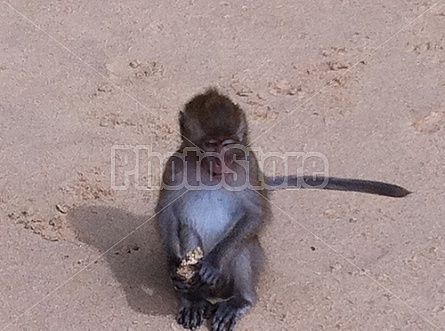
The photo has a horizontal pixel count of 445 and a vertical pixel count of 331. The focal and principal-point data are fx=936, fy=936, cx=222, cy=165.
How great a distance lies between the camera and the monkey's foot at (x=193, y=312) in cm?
445

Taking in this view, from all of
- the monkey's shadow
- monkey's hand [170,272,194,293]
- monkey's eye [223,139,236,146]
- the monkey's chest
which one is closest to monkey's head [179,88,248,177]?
monkey's eye [223,139,236,146]

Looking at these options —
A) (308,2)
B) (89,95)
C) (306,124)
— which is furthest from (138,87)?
(308,2)

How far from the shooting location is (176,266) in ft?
14.5

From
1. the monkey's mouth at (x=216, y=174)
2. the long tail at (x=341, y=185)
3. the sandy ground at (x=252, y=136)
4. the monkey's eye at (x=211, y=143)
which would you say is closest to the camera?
the monkey's eye at (x=211, y=143)

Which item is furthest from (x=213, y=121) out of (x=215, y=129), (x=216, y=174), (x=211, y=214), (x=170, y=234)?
(x=170, y=234)

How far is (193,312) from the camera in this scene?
4480mm

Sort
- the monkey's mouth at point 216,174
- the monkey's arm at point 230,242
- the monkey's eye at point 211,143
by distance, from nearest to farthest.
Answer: the monkey's eye at point 211,143, the monkey's mouth at point 216,174, the monkey's arm at point 230,242

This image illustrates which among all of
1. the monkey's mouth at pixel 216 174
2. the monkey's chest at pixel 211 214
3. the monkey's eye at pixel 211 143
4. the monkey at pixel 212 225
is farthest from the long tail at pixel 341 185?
the monkey's eye at pixel 211 143

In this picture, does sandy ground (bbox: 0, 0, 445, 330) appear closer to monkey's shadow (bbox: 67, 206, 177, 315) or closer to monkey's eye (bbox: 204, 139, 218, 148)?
monkey's shadow (bbox: 67, 206, 177, 315)

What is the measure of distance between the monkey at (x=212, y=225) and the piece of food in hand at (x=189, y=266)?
0.02m

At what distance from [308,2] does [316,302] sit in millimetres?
3382

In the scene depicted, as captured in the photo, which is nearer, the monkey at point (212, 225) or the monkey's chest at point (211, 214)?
the monkey at point (212, 225)

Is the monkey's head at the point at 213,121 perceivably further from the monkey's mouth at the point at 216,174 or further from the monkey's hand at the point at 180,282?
the monkey's hand at the point at 180,282

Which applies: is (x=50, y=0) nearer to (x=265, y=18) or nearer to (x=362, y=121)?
(x=265, y=18)
